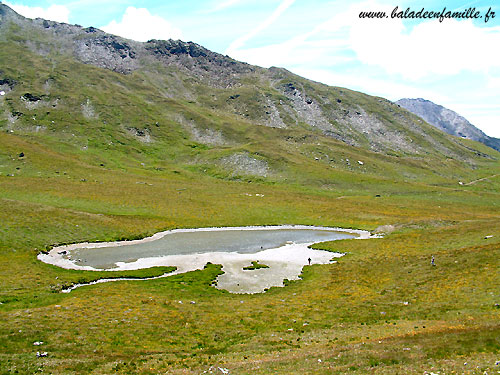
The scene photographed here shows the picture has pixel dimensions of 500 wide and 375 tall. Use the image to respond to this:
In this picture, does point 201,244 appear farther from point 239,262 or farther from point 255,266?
point 255,266

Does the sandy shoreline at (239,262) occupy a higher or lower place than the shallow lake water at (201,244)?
lower

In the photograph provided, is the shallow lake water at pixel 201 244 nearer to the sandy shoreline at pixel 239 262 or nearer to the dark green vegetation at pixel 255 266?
the sandy shoreline at pixel 239 262

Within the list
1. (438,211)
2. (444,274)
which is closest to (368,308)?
(444,274)

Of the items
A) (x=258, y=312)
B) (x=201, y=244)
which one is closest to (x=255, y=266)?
(x=201, y=244)

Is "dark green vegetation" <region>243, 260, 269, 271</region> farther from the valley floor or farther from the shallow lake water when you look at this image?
the shallow lake water

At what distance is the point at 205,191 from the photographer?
461 ft

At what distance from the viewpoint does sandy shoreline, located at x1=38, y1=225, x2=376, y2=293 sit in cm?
5338

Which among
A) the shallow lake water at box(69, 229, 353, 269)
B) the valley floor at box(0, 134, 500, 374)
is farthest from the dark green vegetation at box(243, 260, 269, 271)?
the shallow lake water at box(69, 229, 353, 269)

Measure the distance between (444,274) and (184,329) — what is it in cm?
3487

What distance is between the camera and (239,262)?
6400 cm

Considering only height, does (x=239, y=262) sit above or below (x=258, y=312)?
above

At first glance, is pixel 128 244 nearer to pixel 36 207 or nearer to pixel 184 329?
pixel 36 207

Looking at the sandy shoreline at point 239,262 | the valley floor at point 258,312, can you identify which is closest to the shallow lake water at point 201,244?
the sandy shoreline at point 239,262

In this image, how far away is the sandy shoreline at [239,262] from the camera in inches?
2101
